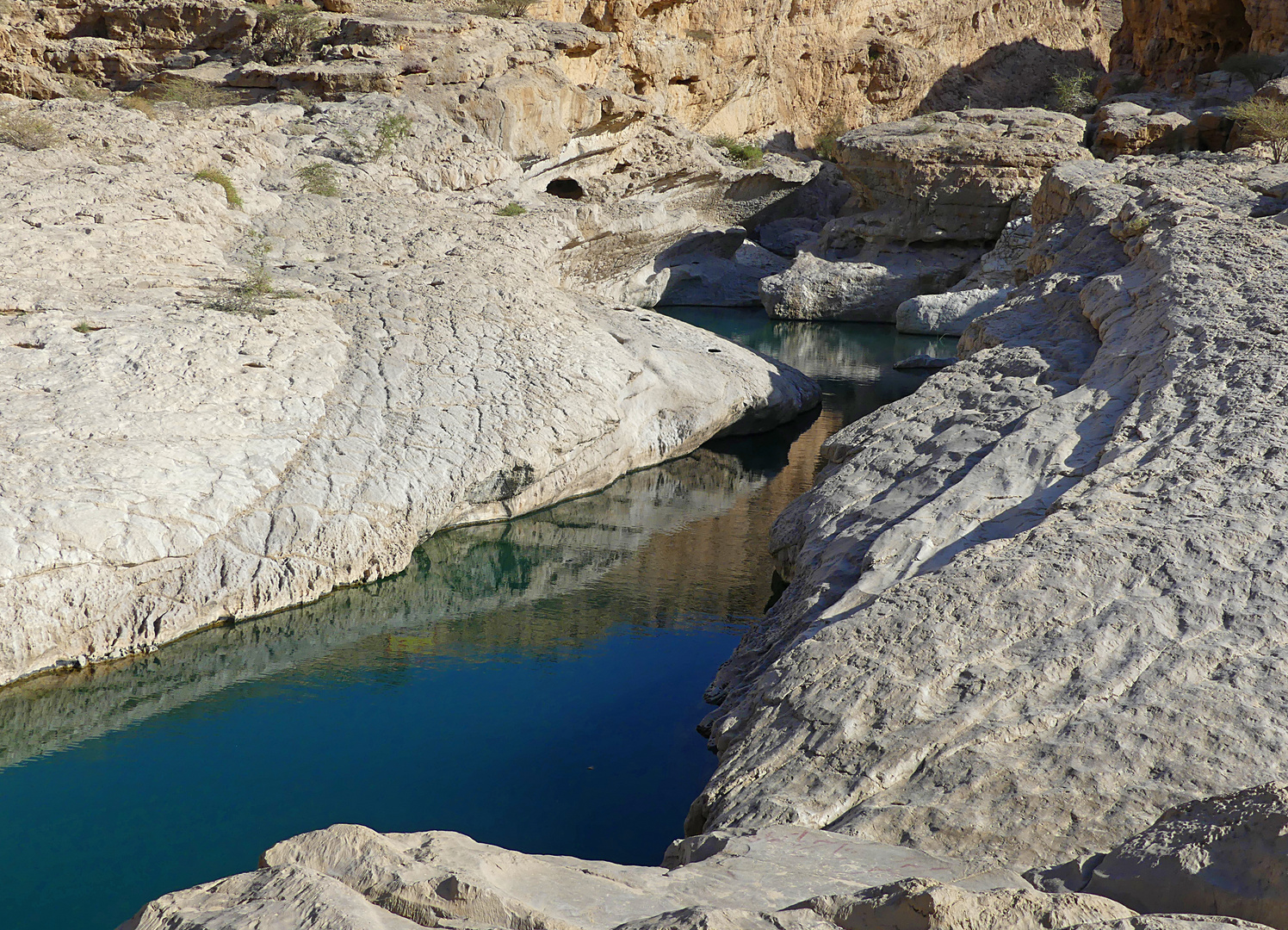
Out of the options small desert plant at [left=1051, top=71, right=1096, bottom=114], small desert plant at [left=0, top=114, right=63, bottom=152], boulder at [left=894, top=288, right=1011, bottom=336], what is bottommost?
boulder at [left=894, top=288, right=1011, bottom=336]

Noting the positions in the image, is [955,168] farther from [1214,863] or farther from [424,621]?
[1214,863]

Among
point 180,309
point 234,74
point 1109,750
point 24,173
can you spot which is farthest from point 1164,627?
point 234,74

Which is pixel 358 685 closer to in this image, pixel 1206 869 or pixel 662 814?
pixel 662 814

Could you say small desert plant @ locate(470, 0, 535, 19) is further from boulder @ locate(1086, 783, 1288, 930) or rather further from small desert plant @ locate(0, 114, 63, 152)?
boulder @ locate(1086, 783, 1288, 930)

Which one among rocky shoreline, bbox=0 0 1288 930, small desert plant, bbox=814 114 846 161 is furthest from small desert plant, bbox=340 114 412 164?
small desert plant, bbox=814 114 846 161

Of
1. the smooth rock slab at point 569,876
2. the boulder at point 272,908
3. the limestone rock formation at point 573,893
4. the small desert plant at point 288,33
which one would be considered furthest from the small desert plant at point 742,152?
the boulder at point 272,908

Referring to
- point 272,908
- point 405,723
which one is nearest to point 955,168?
point 405,723
